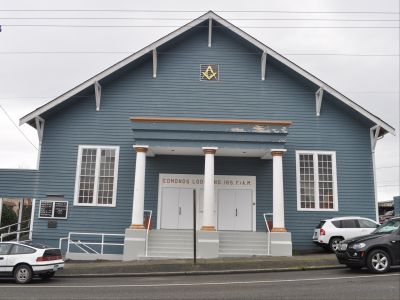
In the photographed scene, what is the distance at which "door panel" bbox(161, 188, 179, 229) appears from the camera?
20375 mm

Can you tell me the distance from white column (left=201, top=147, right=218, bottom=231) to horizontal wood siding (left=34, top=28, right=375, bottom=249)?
2.56m

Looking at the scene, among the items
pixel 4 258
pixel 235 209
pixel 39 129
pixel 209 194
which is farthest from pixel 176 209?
pixel 4 258

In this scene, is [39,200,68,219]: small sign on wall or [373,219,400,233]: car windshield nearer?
[373,219,400,233]: car windshield

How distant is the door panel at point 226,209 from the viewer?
67.3 feet

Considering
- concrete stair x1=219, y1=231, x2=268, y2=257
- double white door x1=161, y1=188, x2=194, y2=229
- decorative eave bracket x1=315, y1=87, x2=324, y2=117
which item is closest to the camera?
concrete stair x1=219, y1=231, x2=268, y2=257

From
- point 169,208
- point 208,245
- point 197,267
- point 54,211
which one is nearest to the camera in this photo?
point 197,267

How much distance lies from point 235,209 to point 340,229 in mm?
4906

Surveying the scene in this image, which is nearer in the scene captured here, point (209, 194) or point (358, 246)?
point (358, 246)

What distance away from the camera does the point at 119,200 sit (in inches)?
795

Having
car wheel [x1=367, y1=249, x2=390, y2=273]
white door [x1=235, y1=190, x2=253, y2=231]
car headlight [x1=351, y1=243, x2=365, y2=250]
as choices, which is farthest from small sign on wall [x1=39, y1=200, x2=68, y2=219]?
car wheel [x1=367, y1=249, x2=390, y2=273]

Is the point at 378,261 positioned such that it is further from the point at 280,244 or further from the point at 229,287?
the point at 280,244

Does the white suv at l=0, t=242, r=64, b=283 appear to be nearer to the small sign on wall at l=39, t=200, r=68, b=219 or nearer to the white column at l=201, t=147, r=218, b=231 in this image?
the small sign on wall at l=39, t=200, r=68, b=219

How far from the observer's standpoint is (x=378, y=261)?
475 inches

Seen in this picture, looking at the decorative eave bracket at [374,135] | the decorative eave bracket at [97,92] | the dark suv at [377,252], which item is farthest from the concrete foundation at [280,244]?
the decorative eave bracket at [97,92]
